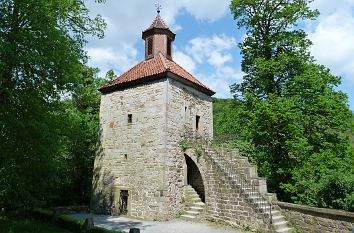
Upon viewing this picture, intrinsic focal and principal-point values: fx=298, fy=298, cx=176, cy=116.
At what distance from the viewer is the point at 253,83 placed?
688 inches

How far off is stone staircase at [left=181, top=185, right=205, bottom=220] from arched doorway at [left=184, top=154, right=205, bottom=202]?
0.66 metres

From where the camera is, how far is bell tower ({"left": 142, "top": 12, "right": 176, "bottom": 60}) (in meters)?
18.6

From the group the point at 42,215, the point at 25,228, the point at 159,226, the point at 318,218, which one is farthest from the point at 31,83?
the point at 318,218

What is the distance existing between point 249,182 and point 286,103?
4.23m

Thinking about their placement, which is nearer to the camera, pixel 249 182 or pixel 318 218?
pixel 318 218

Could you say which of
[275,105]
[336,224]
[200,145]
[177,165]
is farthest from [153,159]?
[336,224]

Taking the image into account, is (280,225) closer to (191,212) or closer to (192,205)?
(191,212)

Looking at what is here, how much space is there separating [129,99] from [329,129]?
35.6 ft

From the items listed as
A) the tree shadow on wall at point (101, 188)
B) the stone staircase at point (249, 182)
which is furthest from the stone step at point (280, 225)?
the tree shadow on wall at point (101, 188)

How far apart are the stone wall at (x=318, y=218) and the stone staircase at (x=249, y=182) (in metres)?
0.40

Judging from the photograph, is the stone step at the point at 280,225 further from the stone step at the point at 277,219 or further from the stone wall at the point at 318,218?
the stone wall at the point at 318,218

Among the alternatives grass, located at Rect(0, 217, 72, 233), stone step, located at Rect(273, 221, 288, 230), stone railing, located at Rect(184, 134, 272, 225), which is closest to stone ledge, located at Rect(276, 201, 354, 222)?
stone step, located at Rect(273, 221, 288, 230)

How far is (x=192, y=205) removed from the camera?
49.4 feet

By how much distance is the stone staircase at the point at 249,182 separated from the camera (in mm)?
11727
